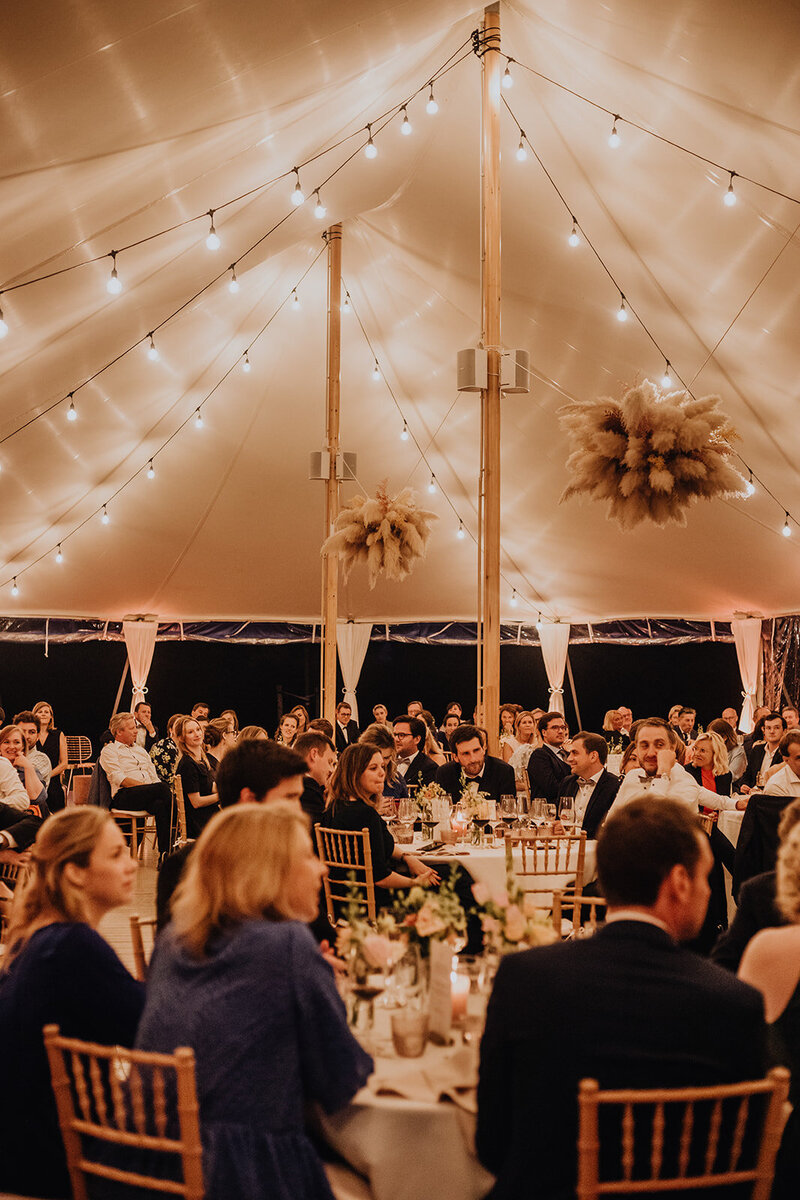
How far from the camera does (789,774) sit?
21.9 ft

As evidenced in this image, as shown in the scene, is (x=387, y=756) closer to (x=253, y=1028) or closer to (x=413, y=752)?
(x=413, y=752)

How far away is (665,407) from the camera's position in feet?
18.0

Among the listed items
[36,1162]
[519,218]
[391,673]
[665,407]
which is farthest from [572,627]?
[36,1162]

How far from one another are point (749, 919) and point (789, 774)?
4.00 m

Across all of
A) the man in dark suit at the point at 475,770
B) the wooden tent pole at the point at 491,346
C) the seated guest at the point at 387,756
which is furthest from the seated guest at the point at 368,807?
the wooden tent pole at the point at 491,346

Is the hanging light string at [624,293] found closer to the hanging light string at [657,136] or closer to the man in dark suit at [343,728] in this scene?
the hanging light string at [657,136]

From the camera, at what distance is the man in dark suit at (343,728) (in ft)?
35.8

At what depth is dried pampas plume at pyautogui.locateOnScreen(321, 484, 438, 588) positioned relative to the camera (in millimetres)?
8734

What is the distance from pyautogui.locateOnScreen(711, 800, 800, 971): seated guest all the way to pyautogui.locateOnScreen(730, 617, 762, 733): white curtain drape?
13042mm

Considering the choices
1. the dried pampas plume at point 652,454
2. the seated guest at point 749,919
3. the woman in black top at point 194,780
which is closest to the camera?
the seated guest at point 749,919

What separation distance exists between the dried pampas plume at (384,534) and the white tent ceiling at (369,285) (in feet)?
7.77

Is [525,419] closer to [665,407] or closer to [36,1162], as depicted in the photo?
[665,407]

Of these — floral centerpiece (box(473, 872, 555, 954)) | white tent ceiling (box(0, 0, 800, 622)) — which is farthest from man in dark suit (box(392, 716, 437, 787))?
floral centerpiece (box(473, 872, 555, 954))

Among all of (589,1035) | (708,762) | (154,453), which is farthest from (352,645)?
(589,1035)
